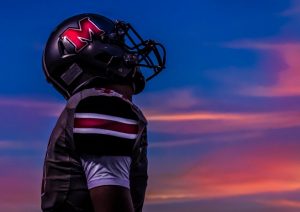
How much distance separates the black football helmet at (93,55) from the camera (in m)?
4.47

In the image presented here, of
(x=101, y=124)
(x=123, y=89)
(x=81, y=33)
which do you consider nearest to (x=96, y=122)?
(x=101, y=124)

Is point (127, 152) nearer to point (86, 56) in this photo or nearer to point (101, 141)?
point (101, 141)

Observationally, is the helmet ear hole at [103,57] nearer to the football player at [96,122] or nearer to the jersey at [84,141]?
the football player at [96,122]

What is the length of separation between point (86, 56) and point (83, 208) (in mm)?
1154

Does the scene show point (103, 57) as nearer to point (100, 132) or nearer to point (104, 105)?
point (104, 105)

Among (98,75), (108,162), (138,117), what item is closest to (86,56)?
(98,75)

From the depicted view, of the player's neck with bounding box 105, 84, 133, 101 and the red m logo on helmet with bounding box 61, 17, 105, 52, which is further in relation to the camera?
the red m logo on helmet with bounding box 61, 17, 105, 52

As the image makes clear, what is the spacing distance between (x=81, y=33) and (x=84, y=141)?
1.15 m

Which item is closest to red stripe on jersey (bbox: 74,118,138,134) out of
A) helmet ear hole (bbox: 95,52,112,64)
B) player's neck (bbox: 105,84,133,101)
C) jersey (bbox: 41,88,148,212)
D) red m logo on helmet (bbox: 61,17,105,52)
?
jersey (bbox: 41,88,148,212)

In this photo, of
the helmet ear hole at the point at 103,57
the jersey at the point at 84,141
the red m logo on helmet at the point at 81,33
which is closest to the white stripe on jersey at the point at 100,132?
the jersey at the point at 84,141

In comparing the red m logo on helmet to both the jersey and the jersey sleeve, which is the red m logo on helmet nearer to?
the jersey

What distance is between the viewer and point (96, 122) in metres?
3.86

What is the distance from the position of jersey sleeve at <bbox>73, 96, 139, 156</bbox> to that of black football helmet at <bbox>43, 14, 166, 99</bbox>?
465mm

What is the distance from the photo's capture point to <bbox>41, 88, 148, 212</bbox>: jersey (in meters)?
3.84
